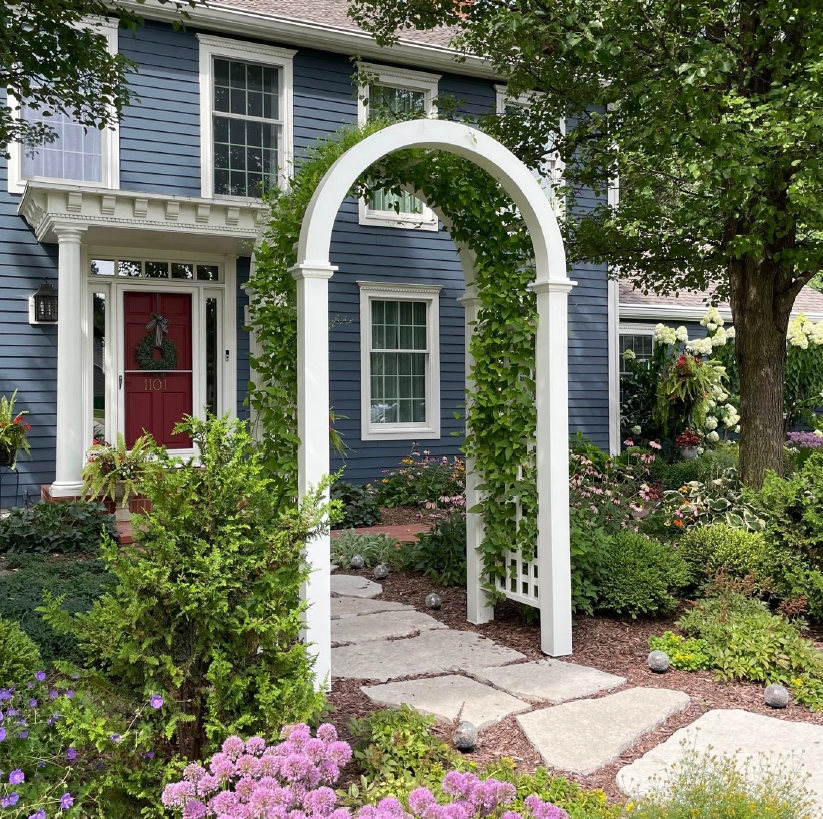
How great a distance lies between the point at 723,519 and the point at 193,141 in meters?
7.09

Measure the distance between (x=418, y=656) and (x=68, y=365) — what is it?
5042 mm

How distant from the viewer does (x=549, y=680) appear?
3.71 m

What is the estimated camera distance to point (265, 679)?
231cm

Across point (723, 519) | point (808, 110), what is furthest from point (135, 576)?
point (723, 519)

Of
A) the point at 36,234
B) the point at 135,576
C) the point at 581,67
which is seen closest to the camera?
the point at 135,576

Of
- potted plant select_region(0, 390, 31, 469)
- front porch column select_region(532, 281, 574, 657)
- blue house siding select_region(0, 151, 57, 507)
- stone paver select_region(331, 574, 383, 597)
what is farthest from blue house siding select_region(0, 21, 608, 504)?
front porch column select_region(532, 281, 574, 657)

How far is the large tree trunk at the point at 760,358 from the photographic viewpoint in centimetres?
664

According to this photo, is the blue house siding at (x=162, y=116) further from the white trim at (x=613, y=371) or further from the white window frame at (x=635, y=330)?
the white window frame at (x=635, y=330)

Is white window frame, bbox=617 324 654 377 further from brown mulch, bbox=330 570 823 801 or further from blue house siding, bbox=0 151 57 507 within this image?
brown mulch, bbox=330 570 823 801

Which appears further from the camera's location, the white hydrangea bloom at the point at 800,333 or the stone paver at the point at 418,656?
the white hydrangea bloom at the point at 800,333

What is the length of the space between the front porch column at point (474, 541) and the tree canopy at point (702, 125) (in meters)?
1.68

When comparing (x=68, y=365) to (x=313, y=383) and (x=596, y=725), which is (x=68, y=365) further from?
(x=596, y=725)

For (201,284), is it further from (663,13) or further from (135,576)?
(135,576)

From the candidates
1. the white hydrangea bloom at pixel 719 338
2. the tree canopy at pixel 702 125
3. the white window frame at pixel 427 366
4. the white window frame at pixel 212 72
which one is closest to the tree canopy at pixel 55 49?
the tree canopy at pixel 702 125
